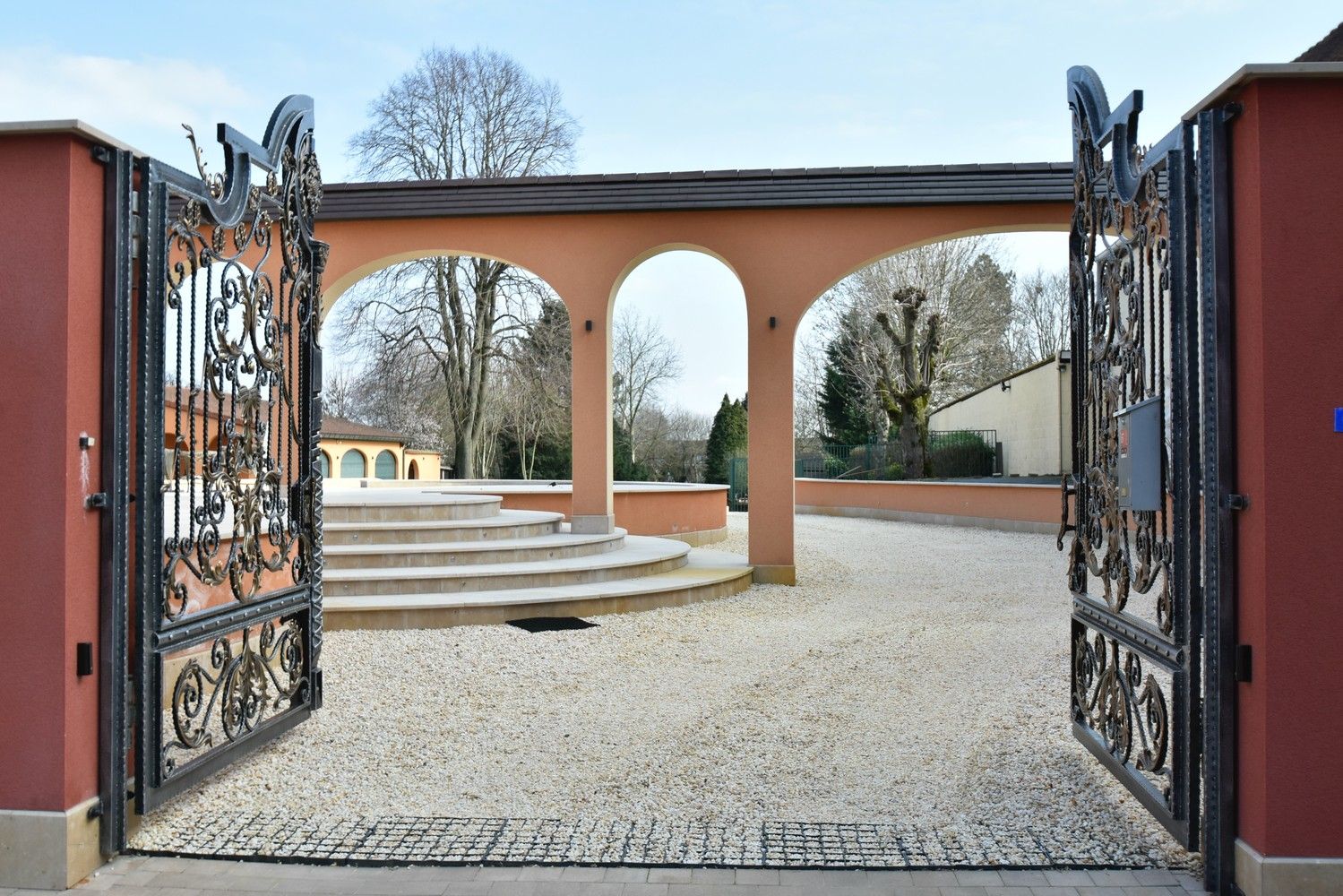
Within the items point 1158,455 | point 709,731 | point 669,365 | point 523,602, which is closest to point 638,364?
point 669,365

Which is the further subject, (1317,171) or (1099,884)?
(1099,884)

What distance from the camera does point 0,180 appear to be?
9.05 ft

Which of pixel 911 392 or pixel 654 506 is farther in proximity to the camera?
pixel 911 392

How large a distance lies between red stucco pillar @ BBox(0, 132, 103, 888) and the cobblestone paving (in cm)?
23

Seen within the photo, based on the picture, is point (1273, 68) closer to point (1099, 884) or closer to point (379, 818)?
point (1099, 884)

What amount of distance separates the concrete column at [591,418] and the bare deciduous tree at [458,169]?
12243 mm

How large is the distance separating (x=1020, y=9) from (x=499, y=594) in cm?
645

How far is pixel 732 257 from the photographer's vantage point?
30.3ft

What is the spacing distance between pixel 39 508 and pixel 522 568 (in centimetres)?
536

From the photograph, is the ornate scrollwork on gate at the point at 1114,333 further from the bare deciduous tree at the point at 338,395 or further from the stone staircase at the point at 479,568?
the bare deciduous tree at the point at 338,395

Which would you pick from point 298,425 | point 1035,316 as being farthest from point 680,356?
point 298,425

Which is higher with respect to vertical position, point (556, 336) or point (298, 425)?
point (556, 336)

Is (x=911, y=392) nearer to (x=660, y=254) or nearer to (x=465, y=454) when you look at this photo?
(x=465, y=454)

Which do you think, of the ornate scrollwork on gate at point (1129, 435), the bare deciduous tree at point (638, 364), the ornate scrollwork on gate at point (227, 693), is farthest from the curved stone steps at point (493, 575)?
the bare deciduous tree at point (638, 364)
